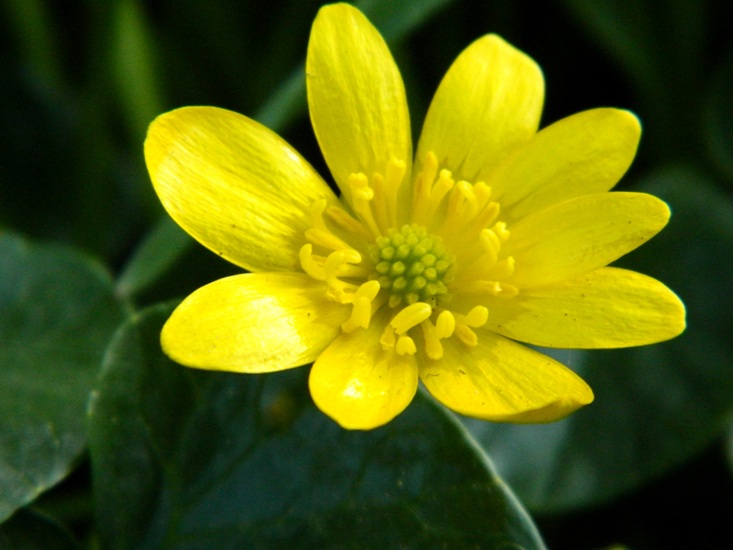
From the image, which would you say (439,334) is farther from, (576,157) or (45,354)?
(45,354)

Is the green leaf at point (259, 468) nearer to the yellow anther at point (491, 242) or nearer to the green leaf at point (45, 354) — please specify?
the green leaf at point (45, 354)

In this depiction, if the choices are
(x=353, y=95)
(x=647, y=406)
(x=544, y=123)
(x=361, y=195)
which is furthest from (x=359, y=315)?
(x=544, y=123)

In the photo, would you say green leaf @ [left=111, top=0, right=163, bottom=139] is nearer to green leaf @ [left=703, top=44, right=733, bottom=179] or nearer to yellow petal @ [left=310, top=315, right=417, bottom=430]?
yellow petal @ [left=310, top=315, right=417, bottom=430]

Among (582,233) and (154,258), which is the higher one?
(582,233)

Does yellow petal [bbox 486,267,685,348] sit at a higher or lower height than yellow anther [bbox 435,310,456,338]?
higher

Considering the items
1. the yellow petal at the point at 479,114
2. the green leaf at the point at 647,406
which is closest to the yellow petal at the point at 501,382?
the yellow petal at the point at 479,114

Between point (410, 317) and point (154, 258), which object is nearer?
point (410, 317)

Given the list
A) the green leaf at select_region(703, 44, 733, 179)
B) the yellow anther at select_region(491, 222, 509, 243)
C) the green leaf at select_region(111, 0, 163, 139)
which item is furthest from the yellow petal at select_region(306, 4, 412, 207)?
the green leaf at select_region(703, 44, 733, 179)
